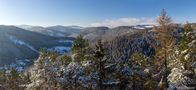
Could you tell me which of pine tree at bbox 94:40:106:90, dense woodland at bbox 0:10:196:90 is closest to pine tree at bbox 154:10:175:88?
dense woodland at bbox 0:10:196:90

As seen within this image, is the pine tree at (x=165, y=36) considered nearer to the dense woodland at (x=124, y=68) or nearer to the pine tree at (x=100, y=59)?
the dense woodland at (x=124, y=68)

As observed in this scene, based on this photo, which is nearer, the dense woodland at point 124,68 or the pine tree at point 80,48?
the dense woodland at point 124,68

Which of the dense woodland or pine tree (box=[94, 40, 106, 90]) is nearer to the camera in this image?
the dense woodland

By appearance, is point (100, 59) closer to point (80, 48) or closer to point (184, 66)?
point (184, 66)

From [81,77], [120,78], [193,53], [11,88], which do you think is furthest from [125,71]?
[11,88]

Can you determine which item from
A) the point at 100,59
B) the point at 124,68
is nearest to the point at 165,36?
the point at 100,59

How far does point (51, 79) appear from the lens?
47500 millimetres

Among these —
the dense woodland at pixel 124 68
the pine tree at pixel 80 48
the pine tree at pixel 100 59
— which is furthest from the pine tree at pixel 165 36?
the pine tree at pixel 80 48

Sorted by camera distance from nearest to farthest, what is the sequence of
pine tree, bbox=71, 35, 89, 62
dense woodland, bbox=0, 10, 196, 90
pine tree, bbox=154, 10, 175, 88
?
dense woodland, bbox=0, 10, 196, 90
pine tree, bbox=154, 10, 175, 88
pine tree, bbox=71, 35, 89, 62

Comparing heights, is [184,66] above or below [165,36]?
below

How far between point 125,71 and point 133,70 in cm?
231

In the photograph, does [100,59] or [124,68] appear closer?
[100,59]

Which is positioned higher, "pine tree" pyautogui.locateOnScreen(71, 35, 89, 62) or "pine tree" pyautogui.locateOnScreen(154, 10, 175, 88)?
"pine tree" pyautogui.locateOnScreen(154, 10, 175, 88)

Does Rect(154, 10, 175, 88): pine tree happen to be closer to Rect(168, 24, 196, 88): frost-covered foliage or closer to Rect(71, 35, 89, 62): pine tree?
Rect(168, 24, 196, 88): frost-covered foliage
